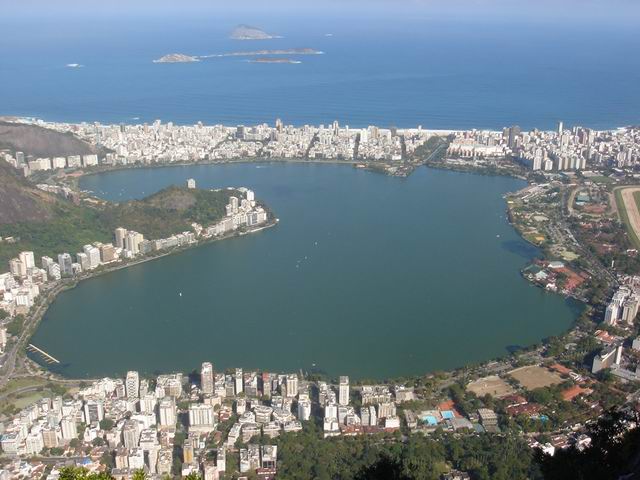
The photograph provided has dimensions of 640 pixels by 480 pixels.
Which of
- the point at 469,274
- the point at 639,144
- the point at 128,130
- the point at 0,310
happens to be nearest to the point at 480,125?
the point at 639,144

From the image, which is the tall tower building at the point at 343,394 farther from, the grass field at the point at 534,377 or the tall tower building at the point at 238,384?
the grass field at the point at 534,377

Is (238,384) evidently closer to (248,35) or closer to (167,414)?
(167,414)

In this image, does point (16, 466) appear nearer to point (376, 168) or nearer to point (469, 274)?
point (469, 274)

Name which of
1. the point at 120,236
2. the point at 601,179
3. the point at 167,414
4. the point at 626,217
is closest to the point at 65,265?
the point at 120,236

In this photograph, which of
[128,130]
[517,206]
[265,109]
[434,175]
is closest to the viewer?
[517,206]

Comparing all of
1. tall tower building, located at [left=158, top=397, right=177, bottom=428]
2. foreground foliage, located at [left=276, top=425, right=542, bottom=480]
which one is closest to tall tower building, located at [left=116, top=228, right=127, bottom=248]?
tall tower building, located at [left=158, top=397, right=177, bottom=428]

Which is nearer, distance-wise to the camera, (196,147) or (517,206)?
(517,206)
